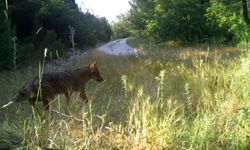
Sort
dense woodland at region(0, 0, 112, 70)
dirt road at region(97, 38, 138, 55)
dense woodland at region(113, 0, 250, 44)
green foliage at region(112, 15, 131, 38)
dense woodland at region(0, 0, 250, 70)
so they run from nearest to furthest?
dense woodland at region(0, 0, 112, 70), dirt road at region(97, 38, 138, 55), dense woodland at region(0, 0, 250, 70), dense woodland at region(113, 0, 250, 44), green foliage at region(112, 15, 131, 38)

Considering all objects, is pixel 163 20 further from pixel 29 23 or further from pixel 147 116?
pixel 147 116

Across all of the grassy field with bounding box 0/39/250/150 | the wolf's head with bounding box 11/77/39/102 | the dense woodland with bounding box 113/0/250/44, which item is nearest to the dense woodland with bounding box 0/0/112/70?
the wolf's head with bounding box 11/77/39/102

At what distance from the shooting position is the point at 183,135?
366 cm

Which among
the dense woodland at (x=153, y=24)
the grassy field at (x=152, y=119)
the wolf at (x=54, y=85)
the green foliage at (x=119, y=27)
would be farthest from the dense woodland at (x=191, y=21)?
the green foliage at (x=119, y=27)

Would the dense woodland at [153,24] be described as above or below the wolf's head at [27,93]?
above

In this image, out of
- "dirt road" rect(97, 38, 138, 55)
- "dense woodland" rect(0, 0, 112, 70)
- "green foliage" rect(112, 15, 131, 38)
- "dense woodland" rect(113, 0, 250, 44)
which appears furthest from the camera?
"green foliage" rect(112, 15, 131, 38)

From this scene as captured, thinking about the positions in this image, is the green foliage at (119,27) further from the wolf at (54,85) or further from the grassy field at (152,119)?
the grassy field at (152,119)

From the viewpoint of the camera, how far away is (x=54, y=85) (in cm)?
583

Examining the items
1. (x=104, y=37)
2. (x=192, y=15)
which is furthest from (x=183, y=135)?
(x=104, y=37)

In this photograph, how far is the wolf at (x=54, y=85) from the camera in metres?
5.15

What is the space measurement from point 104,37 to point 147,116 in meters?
43.0

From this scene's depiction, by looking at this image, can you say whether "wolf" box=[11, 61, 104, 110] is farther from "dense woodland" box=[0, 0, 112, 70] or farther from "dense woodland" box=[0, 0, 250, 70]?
"dense woodland" box=[0, 0, 250, 70]

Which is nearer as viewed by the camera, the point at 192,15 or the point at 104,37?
the point at 192,15

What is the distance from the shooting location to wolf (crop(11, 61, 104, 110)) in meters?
5.15
